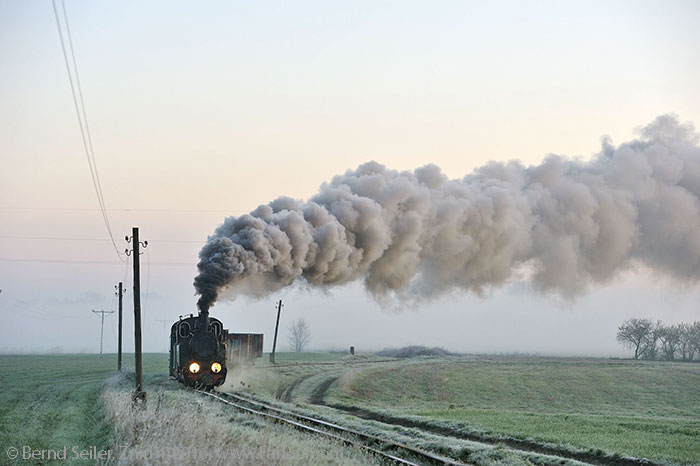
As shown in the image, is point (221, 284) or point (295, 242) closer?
point (221, 284)

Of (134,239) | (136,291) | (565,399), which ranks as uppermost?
(134,239)

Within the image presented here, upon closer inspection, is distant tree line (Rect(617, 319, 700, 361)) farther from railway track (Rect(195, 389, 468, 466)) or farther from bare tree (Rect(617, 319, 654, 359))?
railway track (Rect(195, 389, 468, 466))

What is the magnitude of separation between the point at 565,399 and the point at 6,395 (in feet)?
104

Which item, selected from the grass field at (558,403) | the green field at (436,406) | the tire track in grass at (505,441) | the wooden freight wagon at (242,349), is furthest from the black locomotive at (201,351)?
the wooden freight wagon at (242,349)

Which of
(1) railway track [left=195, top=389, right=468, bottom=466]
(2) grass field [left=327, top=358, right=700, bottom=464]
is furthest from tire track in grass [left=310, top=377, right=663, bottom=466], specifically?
(1) railway track [left=195, top=389, right=468, bottom=466]

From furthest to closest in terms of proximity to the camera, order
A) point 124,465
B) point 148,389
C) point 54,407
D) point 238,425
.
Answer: point 148,389, point 54,407, point 238,425, point 124,465

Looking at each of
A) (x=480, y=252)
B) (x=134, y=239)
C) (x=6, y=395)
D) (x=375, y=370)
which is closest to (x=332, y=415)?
(x=134, y=239)

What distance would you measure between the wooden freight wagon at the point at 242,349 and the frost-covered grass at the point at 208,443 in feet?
109

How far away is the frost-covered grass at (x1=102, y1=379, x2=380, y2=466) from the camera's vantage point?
49.6 feet

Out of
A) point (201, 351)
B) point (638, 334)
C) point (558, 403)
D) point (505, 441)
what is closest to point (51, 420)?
point (201, 351)

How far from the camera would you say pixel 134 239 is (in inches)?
1304

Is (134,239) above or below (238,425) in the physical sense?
above

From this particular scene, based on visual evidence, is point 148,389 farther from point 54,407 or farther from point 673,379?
point 673,379

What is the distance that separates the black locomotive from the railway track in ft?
12.4
